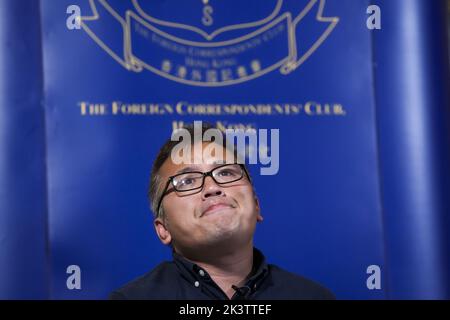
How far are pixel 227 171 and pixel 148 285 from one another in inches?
10.0

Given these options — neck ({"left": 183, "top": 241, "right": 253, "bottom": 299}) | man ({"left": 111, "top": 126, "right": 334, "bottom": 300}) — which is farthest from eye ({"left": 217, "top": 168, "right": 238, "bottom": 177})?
neck ({"left": 183, "top": 241, "right": 253, "bottom": 299})

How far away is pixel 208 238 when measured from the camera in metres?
1.06

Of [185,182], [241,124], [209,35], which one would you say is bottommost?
[185,182]

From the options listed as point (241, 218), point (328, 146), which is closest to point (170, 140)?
point (241, 218)

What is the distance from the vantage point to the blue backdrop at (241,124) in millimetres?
1099

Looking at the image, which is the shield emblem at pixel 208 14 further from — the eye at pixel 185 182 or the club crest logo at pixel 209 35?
the eye at pixel 185 182

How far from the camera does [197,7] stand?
1.15 metres

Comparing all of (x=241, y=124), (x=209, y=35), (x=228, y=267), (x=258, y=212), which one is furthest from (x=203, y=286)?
(x=209, y=35)

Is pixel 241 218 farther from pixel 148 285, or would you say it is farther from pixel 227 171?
pixel 148 285

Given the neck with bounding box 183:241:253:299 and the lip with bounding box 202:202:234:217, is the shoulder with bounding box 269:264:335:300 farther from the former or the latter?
the lip with bounding box 202:202:234:217

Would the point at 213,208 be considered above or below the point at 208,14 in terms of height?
below

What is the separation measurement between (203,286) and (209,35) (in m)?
0.48

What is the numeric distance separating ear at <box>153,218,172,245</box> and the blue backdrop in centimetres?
1

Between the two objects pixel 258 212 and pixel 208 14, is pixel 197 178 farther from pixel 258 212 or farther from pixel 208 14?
pixel 208 14
